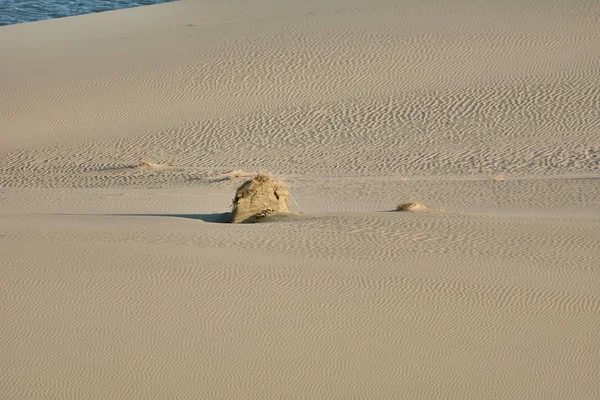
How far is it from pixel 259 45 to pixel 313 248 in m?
11.8

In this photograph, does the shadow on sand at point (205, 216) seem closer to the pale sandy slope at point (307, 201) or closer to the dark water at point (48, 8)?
the pale sandy slope at point (307, 201)

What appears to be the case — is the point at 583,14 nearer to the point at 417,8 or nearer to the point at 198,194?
the point at 417,8

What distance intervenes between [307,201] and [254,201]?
1898 mm

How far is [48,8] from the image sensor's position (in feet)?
90.7

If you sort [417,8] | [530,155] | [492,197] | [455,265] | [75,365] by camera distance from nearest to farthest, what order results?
1. [75,365]
2. [455,265]
3. [492,197]
4. [530,155]
5. [417,8]

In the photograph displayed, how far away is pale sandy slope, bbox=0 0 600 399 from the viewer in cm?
498

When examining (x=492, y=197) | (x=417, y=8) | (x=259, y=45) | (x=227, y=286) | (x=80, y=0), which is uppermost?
(x=80, y=0)

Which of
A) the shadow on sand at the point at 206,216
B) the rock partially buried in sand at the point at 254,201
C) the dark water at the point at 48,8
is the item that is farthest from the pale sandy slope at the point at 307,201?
the dark water at the point at 48,8

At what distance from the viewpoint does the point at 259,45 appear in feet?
60.3

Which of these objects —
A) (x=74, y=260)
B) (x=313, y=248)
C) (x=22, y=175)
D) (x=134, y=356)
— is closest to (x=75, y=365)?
(x=134, y=356)

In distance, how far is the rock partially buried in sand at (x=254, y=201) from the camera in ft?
28.3

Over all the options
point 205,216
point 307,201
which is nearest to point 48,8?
point 307,201

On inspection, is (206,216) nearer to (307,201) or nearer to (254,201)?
(254,201)

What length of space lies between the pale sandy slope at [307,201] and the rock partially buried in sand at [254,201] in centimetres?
47
